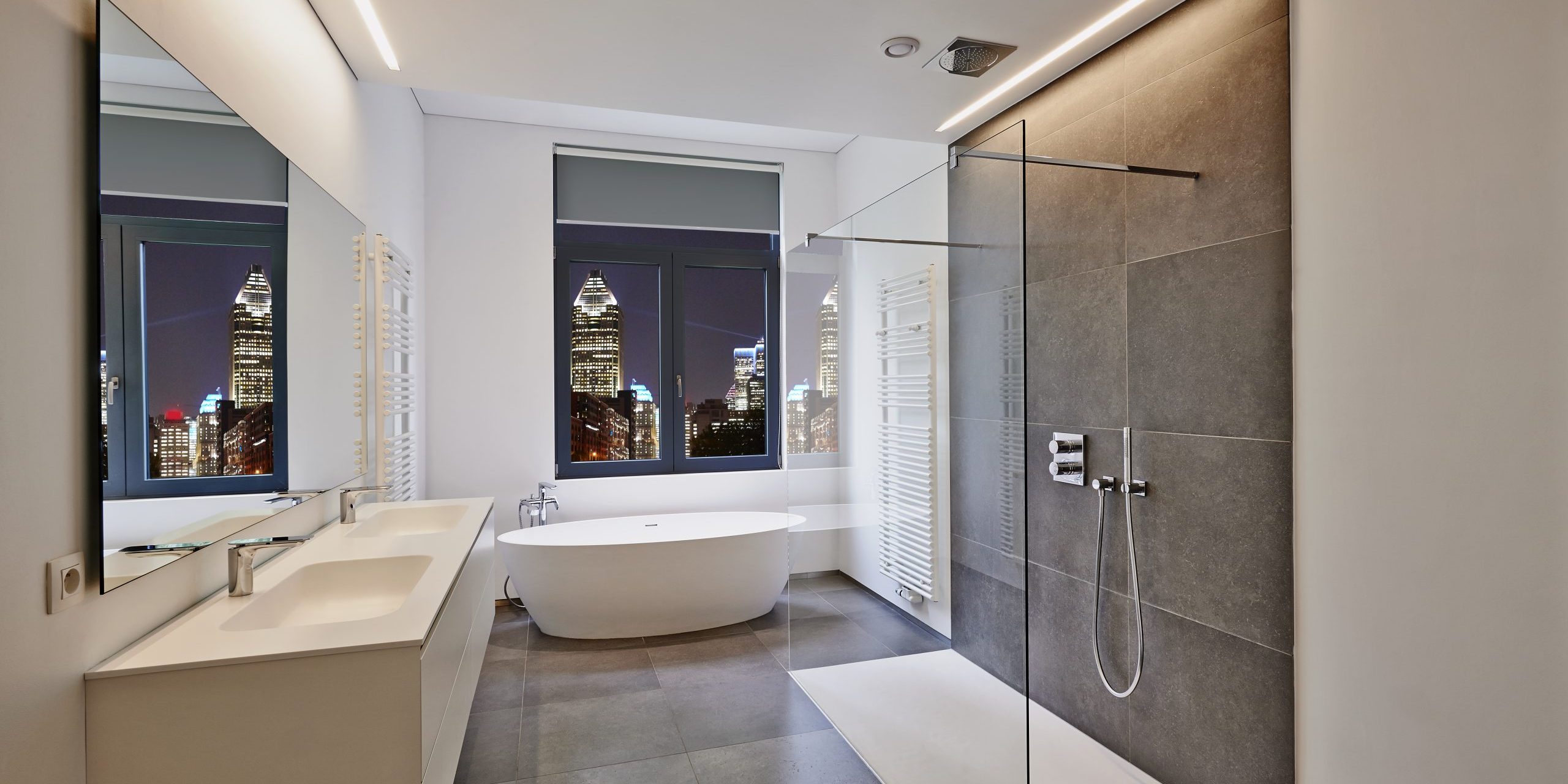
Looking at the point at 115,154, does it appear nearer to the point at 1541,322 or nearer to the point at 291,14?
the point at 291,14

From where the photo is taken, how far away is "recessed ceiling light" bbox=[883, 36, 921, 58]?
254cm

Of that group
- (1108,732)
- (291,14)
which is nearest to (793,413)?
(1108,732)

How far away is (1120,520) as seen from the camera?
8.41 ft

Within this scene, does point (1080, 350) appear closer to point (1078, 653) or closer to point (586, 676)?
point (1078, 653)

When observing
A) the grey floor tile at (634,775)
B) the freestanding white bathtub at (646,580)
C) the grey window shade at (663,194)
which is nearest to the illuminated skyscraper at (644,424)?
the freestanding white bathtub at (646,580)

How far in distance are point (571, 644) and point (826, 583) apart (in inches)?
71.4

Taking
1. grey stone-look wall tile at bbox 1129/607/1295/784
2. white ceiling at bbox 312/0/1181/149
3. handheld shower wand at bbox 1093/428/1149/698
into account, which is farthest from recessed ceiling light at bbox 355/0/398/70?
grey stone-look wall tile at bbox 1129/607/1295/784

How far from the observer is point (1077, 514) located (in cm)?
276

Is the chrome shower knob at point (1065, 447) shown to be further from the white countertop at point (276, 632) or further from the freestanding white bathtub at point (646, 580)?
the white countertop at point (276, 632)

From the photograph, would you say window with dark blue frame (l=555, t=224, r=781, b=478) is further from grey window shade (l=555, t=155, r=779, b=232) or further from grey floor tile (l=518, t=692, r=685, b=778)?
grey floor tile (l=518, t=692, r=685, b=778)

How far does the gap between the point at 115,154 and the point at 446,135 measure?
3.52 meters

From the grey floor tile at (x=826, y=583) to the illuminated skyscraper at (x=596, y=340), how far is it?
260 centimetres

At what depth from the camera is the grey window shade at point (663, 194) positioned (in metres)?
4.98

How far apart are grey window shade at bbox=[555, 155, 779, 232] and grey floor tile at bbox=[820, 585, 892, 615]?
3124 millimetres
